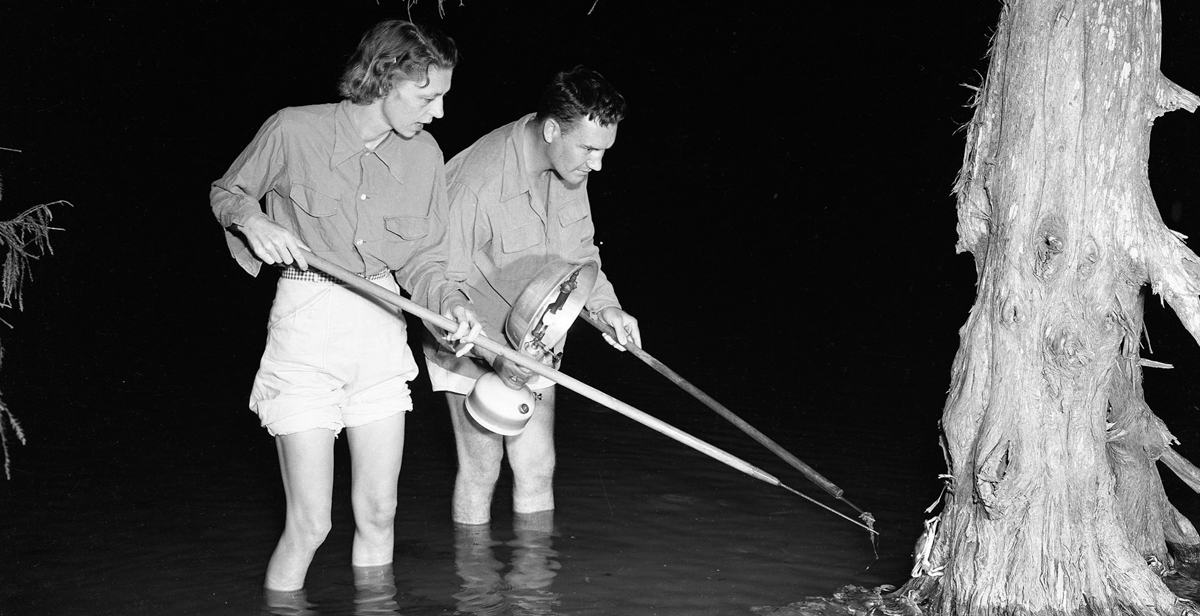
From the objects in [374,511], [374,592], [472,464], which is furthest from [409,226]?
[374,592]

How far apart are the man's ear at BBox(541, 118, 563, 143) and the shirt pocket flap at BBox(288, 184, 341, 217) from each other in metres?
0.78

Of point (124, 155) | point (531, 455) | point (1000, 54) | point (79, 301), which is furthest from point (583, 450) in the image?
point (124, 155)

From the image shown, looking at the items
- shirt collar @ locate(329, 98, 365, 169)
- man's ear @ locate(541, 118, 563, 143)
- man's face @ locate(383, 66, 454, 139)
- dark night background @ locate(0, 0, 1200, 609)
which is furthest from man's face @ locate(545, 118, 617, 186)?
dark night background @ locate(0, 0, 1200, 609)

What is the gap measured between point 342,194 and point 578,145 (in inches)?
30.1

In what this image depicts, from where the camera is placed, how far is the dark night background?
29.7 ft

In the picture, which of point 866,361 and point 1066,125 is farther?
point 866,361

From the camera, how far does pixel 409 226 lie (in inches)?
127

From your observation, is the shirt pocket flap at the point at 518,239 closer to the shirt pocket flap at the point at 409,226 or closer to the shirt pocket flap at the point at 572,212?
the shirt pocket flap at the point at 572,212

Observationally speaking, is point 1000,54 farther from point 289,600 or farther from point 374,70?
point 289,600

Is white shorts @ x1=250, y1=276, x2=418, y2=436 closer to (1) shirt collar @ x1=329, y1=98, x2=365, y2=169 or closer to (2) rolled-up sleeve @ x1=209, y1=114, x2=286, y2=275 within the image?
(2) rolled-up sleeve @ x1=209, y1=114, x2=286, y2=275

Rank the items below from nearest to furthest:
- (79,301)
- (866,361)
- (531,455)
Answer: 1. (531,455)
2. (866,361)
3. (79,301)

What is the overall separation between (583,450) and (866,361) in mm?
3118

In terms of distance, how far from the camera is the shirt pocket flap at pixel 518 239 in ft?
12.1

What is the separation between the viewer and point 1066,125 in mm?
2936
